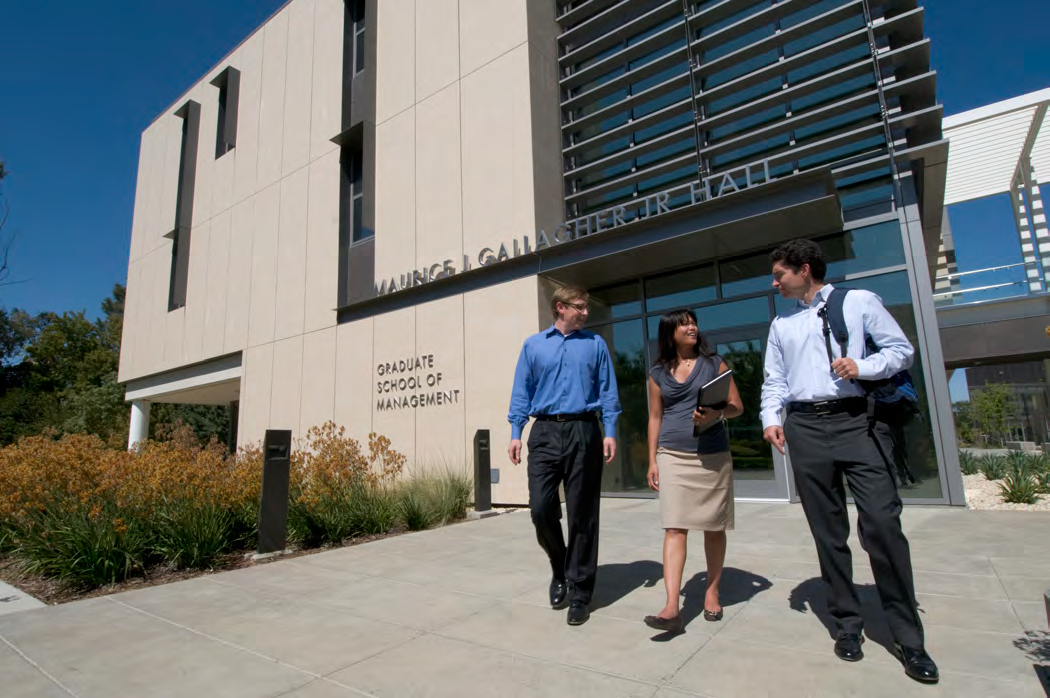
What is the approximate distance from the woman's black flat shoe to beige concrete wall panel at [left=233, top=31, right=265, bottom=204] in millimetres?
17411

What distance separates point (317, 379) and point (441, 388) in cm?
443

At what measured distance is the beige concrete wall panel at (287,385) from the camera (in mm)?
13969

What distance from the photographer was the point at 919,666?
2186 millimetres

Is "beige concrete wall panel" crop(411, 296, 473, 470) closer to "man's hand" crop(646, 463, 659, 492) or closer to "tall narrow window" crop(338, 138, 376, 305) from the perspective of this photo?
"tall narrow window" crop(338, 138, 376, 305)

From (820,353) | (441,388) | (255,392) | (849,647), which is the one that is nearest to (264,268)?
(255,392)

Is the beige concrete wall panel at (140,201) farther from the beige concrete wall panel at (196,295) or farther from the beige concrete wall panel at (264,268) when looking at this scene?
the beige concrete wall panel at (264,268)

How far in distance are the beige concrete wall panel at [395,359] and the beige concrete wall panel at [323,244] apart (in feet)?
6.78

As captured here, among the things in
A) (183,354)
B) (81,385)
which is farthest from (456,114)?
(81,385)

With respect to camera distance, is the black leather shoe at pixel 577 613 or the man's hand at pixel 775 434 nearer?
the man's hand at pixel 775 434

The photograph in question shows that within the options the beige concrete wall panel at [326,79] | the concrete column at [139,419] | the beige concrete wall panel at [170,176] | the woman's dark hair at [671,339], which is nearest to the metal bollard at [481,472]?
the woman's dark hair at [671,339]

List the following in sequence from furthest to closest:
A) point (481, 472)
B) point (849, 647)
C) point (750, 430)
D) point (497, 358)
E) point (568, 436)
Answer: point (497, 358), point (750, 430), point (481, 472), point (568, 436), point (849, 647)

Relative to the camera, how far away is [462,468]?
985cm

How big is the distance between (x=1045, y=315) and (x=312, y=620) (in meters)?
19.8

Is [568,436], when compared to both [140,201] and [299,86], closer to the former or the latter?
[299,86]
